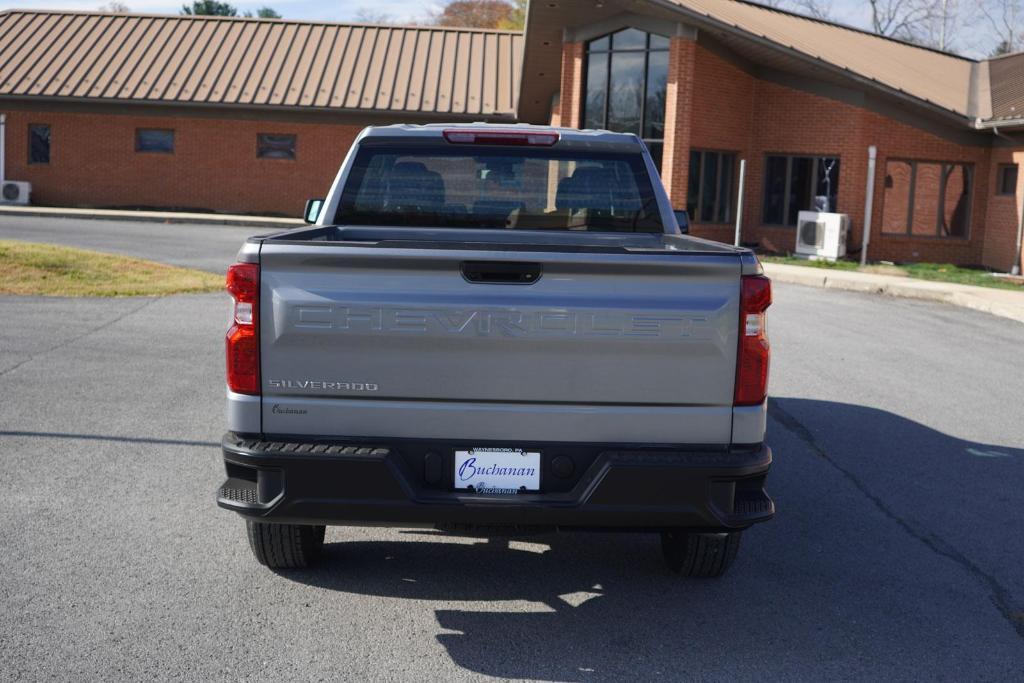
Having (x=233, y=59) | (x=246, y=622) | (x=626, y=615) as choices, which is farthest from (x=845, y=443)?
(x=233, y=59)

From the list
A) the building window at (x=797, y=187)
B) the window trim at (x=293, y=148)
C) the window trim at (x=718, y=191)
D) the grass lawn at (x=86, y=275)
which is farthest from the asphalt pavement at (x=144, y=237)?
the building window at (x=797, y=187)

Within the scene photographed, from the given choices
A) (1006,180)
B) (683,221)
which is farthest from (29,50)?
(683,221)

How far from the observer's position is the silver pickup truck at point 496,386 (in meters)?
4.29

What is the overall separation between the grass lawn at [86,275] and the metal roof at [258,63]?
19330 millimetres

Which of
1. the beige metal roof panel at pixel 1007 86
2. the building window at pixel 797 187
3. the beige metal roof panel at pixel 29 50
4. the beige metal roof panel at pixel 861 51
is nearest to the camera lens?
the beige metal roof panel at pixel 1007 86

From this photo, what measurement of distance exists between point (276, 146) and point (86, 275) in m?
22.1

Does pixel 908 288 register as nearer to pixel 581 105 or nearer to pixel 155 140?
pixel 581 105

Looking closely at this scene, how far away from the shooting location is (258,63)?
39625 mm

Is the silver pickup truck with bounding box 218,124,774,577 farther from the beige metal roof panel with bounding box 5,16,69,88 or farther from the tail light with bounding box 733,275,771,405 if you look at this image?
the beige metal roof panel with bounding box 5,16,69,88

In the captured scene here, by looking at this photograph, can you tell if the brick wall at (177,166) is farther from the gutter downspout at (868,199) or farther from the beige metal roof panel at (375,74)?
the gutter downspout at (868,199)

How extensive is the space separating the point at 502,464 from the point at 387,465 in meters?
0.43

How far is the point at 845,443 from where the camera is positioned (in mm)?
8336

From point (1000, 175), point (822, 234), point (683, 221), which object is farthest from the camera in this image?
point (1000, 175)

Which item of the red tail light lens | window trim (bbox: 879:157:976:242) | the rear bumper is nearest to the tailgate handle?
the rear bumper
